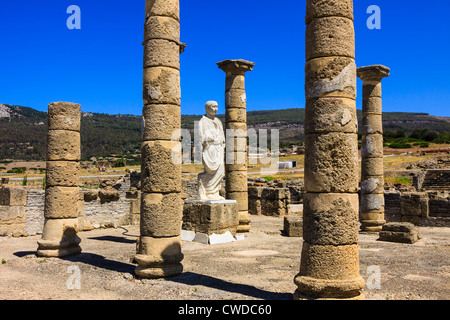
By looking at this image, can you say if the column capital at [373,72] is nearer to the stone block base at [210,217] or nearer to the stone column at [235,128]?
the stone column at [235,128]

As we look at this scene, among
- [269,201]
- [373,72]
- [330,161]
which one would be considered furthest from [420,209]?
[330,161]

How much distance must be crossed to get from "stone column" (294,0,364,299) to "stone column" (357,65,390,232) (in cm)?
842

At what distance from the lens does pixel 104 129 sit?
286 feet

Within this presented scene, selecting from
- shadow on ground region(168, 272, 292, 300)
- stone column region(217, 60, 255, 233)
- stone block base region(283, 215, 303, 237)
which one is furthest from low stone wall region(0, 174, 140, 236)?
shadow on ground region(168, 272, 292, 300)

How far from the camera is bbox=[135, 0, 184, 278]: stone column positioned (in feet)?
24.3

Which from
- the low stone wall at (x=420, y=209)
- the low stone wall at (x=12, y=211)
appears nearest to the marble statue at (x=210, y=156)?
the low stone wall at (x=12, y=211)

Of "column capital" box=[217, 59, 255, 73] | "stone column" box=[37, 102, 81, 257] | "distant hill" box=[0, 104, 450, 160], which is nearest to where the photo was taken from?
"stone column" box=[37, 102, 81, 257]

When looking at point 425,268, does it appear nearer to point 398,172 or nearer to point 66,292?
point 66,292

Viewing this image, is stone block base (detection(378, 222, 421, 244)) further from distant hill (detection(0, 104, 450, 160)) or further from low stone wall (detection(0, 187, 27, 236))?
distant hill (detection(0, 104, 450, 160))

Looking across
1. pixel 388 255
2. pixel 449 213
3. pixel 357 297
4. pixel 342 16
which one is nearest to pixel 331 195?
pixel 357 297

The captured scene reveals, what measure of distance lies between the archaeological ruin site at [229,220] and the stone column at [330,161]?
0.01m

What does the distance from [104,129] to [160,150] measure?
83744 mm

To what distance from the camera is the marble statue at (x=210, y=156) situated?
1201 centimetres

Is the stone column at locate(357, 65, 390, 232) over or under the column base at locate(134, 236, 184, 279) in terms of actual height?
over
